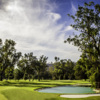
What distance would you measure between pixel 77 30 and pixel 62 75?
78577 millimetres

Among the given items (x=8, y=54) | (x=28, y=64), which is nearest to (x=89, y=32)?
(x=8, y=54)

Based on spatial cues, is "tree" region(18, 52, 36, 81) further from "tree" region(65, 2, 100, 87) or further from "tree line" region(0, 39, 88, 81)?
"tree" region(65, 2, 100, 87)

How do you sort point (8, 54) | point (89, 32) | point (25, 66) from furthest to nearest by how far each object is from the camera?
point (25, 66), point (8, 54), point (89, 32)

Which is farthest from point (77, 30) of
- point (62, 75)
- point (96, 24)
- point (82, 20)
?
point (62, 75)

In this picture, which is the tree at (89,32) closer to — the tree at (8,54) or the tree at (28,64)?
the tree at (8,54)

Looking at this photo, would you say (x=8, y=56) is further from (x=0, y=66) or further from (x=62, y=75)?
(x=62, y=75)

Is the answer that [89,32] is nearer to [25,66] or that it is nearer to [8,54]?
[8,54]

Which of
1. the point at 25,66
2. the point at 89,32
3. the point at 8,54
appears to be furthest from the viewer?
the point at 25,66

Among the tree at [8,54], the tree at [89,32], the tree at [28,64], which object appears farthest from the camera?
the tree at [28,64]

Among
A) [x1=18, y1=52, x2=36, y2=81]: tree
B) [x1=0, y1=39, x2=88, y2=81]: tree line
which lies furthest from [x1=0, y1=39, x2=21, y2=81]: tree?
[x1=18, y1=52, x2=36, y2=81]: tree

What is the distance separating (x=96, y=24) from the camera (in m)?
24.9

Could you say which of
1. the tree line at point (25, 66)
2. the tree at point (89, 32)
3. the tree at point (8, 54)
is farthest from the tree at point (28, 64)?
the tree at point (89, 32)

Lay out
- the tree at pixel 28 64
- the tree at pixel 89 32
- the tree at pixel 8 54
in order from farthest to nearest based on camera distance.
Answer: the tree at pixel 28 64 → the tree at pixel 8 54 → the tree at pixel 89 32

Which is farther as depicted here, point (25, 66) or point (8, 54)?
point (25, 66)
